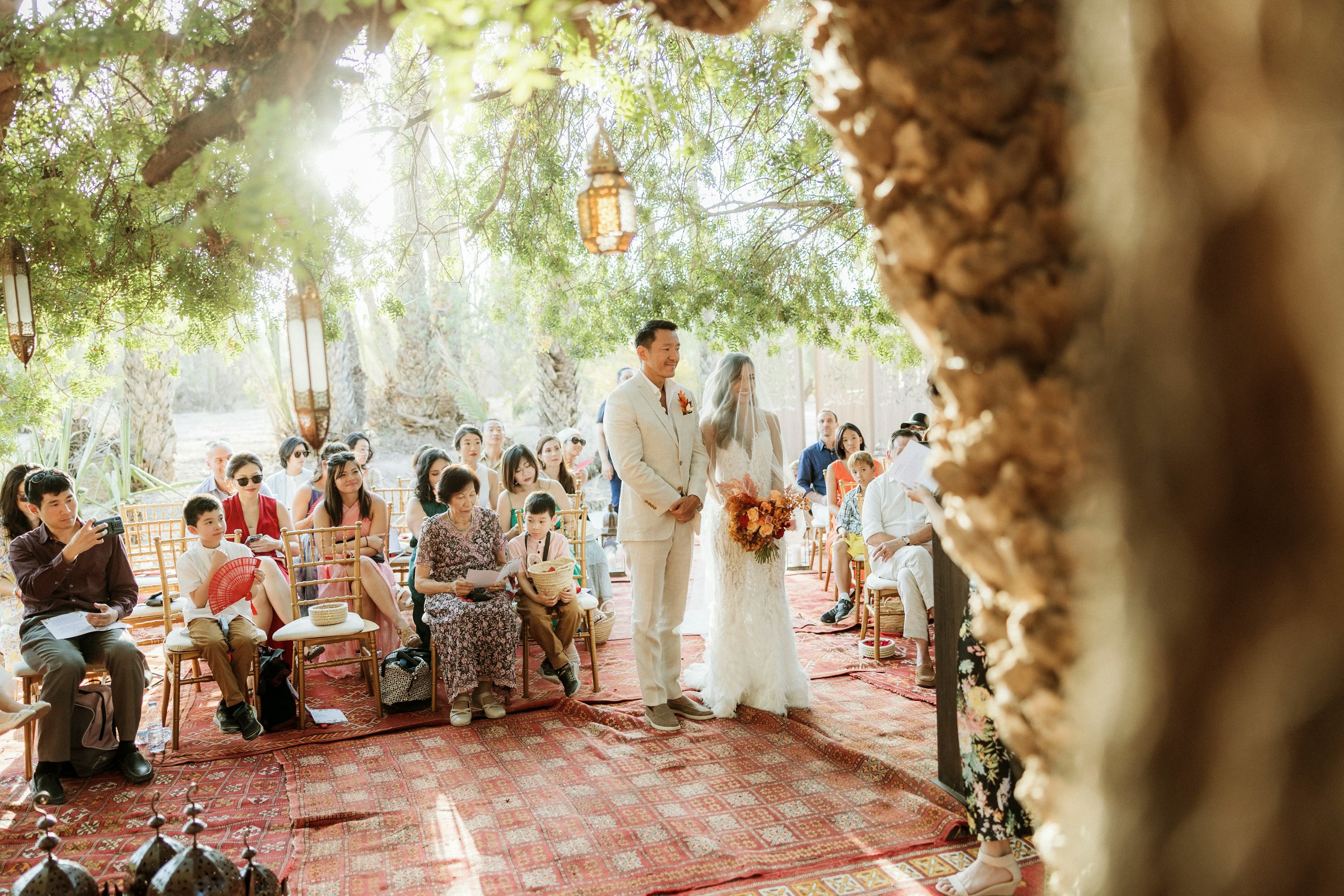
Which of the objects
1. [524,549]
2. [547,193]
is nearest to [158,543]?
[524,549]

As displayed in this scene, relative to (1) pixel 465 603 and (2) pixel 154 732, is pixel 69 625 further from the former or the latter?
(1) pixel 465 603

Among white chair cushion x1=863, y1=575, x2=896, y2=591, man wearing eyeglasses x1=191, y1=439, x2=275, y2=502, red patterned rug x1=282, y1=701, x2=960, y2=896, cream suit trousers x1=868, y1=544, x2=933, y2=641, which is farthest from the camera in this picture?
man wearing eyeglasses x1=191, y1=439, x2=275, y2=502

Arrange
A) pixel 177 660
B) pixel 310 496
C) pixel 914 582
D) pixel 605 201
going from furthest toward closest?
pixel 310 496 < pixel 914 582 < pixel 177 660 < pixel 605 201

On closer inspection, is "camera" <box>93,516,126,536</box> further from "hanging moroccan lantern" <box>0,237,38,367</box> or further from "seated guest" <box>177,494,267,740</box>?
"hanging moroccan lantern" <box>0,237,38,367</box>

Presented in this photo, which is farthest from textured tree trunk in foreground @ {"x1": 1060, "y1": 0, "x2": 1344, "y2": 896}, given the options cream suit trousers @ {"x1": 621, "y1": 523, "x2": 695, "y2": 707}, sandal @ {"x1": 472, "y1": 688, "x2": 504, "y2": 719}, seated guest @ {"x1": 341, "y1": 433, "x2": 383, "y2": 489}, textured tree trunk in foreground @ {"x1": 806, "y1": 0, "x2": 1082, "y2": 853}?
seated guest @ {"x1": 341, "y1": 433, "x2": 383, "y2": 489}

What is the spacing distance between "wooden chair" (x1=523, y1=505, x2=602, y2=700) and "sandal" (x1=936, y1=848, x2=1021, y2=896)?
289 centimetres

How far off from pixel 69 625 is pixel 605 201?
144 inches

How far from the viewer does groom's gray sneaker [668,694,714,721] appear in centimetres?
517

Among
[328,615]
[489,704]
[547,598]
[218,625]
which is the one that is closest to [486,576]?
[547,598]

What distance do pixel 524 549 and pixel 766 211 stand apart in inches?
134

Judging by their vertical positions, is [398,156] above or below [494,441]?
above

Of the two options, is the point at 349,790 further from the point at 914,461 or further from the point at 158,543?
the point at 914,461

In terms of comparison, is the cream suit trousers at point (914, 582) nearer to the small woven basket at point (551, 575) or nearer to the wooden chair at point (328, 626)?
the small woven basket at point (551, 575)

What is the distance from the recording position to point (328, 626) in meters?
5.53
